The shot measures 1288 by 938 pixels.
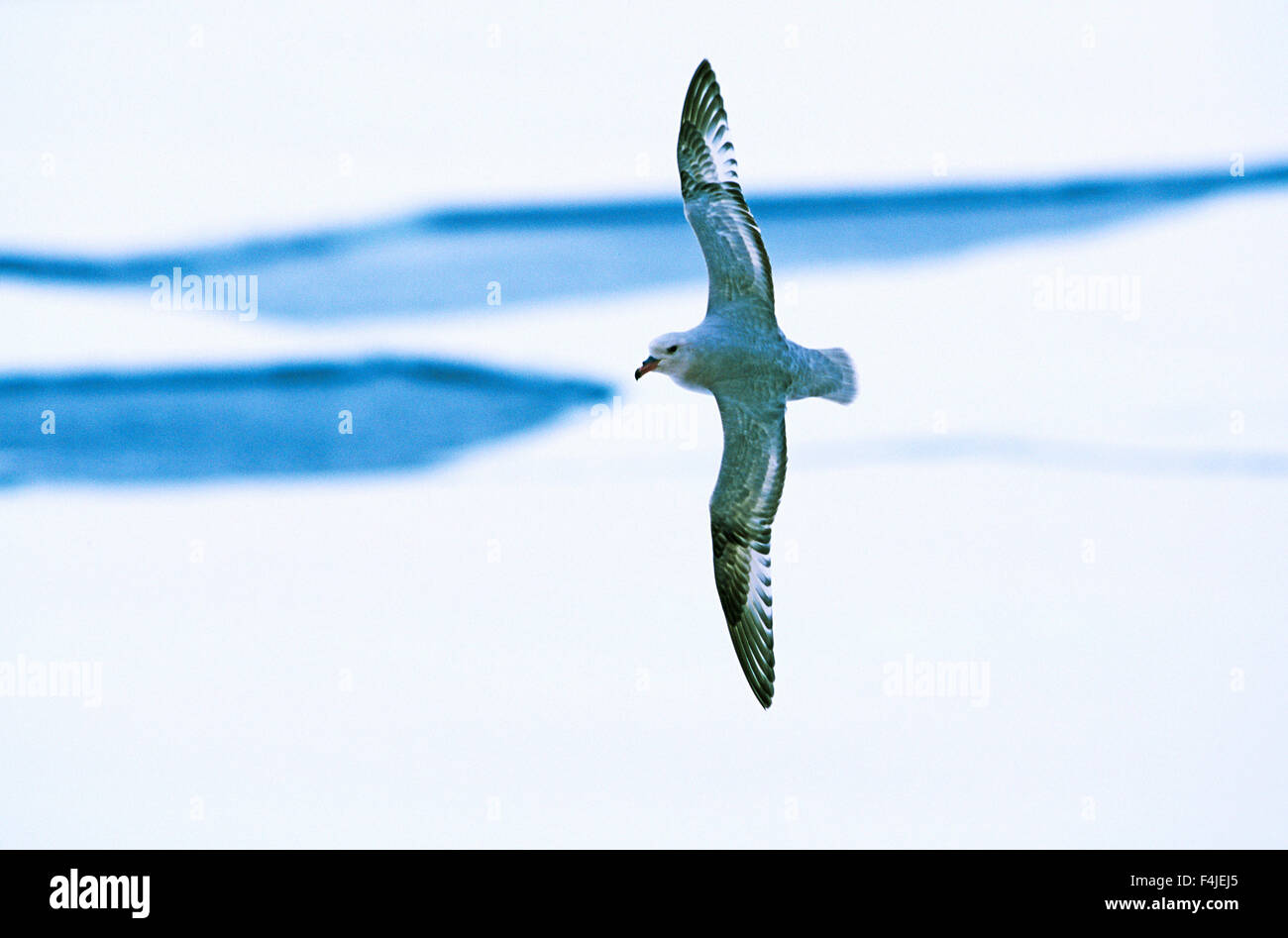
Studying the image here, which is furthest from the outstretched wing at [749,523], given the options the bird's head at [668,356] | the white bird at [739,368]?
the bird's head at [668,356]

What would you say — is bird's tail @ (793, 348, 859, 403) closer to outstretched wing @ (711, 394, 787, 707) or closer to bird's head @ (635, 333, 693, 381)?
outstretched wing @ (711, 394, 787, 707)

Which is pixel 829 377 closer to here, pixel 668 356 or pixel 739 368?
pixel 739 368

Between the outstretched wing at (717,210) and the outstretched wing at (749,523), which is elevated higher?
the outstretched wing at (717,210)

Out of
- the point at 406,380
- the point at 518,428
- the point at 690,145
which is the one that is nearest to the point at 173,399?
the point at 406,380

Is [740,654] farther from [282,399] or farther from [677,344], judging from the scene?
[282,399]

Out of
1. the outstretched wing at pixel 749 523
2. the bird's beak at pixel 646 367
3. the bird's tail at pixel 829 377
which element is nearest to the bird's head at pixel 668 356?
the bird's beak at pixel 646 367

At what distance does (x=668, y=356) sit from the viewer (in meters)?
3.09

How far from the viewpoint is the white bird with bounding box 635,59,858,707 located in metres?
3.11

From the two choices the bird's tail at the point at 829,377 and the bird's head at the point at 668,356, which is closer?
the bird's head at the point at 668,356

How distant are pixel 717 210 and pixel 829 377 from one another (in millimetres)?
543

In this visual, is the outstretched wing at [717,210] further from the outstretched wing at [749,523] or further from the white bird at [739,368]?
the outstretched wing at [749,523]

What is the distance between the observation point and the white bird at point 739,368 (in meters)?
3.11

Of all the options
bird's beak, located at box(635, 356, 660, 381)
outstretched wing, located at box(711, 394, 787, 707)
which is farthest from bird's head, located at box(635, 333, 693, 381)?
outstretched wing, located at box(711, 394, 787, 707)

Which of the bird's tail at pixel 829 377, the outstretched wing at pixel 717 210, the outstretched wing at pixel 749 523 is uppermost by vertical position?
the outstretched wing at pixel 717 210
